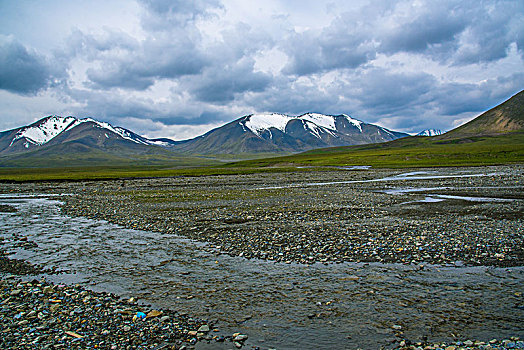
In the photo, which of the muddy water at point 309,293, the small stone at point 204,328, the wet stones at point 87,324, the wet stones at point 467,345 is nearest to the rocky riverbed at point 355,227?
the muddy water at point 309,293

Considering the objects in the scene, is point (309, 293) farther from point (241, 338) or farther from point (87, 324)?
point (87, 324)

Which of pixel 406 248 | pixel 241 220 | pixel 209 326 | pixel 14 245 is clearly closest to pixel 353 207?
pixel 241 220

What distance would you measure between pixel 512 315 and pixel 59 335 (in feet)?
42.1

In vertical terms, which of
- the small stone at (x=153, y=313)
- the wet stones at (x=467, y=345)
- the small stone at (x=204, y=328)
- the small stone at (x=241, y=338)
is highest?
the small stone at (x=153, y=313)

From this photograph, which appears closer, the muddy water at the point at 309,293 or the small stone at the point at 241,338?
the small stone at the point at 241,338

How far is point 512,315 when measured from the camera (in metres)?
9.53

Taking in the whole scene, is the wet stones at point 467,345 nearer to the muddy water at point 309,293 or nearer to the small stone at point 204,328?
the muddy water at point 309,293

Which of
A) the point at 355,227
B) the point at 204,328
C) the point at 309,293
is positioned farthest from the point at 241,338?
the point at 355,227

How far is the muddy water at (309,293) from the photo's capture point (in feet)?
29.6

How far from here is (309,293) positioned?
11.7 metres

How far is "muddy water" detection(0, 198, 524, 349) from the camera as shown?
903 cm

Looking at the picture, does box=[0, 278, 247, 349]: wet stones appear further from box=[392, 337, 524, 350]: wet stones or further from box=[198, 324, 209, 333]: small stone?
box=[392, 337, 524, 350]: wet stones

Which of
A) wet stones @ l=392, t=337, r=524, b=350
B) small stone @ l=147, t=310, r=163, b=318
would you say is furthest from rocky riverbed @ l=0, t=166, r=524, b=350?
small stone @ l=147, t=310, r=163, b=318

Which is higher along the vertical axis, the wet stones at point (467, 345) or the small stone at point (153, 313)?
the small stone at point (153, 313)
